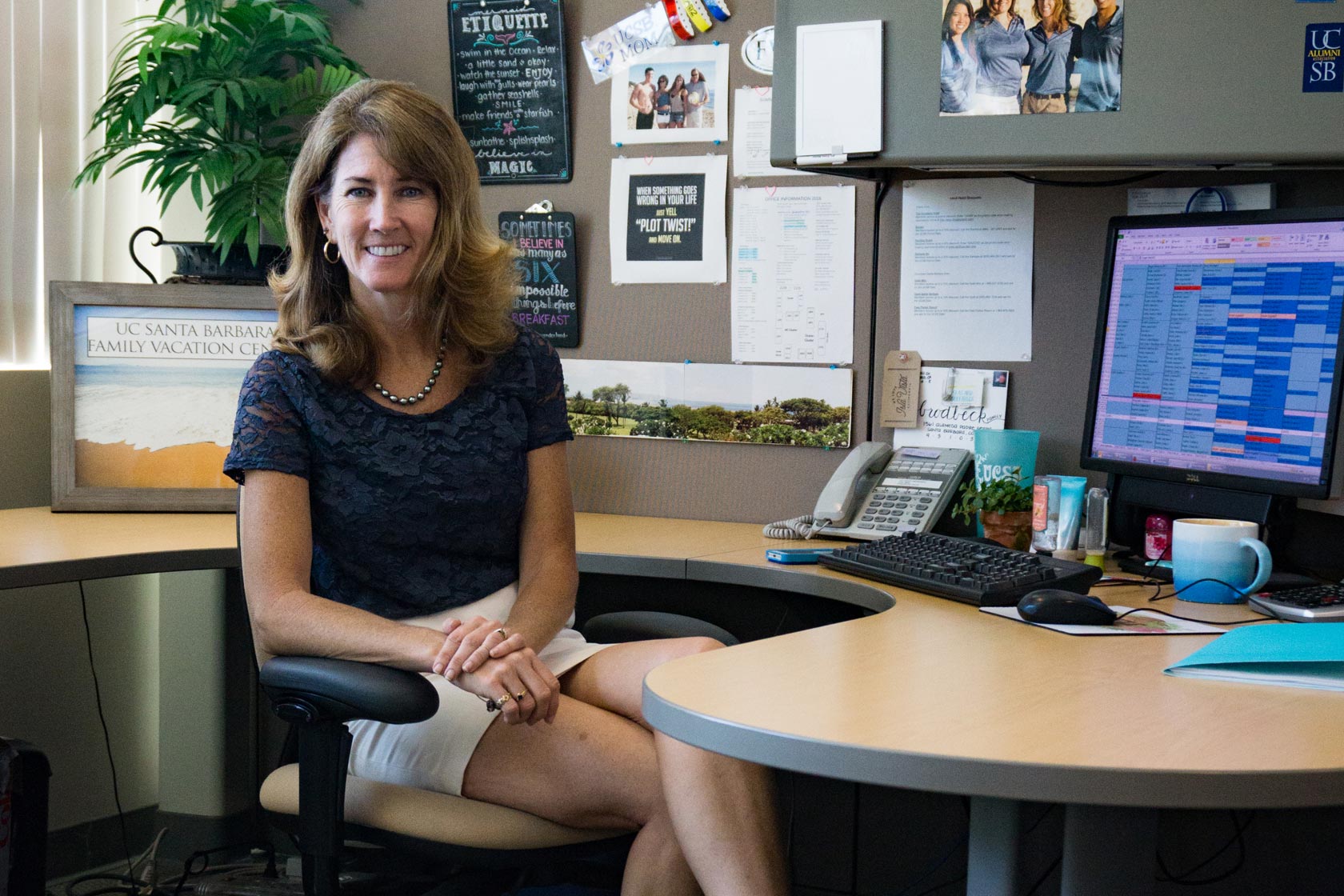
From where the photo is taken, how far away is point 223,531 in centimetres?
208

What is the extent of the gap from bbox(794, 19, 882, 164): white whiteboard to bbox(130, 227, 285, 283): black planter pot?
95 cm

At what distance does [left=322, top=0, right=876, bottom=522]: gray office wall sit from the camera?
227cm

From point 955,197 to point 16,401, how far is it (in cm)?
164

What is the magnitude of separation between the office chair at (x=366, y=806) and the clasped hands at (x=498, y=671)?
8 cm

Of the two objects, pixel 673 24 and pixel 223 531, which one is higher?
pixel 673 24

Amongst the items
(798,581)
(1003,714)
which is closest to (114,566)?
(798,581)

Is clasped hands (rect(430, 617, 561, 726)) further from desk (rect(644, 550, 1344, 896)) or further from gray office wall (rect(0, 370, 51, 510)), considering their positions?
gray office wall (rect(0, 370, 51, 510))

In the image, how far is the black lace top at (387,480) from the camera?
159cm

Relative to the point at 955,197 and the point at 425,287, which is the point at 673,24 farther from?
the point at 425,287

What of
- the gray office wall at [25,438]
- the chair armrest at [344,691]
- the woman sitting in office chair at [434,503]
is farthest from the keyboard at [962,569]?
the gray office wall at [25,438]

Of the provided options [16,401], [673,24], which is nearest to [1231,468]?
[673,24]

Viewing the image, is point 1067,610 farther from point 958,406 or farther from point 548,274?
point 548,274

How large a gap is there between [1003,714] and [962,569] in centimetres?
58

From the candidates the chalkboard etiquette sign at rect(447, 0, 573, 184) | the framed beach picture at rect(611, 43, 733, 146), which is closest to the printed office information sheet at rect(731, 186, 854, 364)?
the framed beach picture at rect(611, 43, 733, 146)
